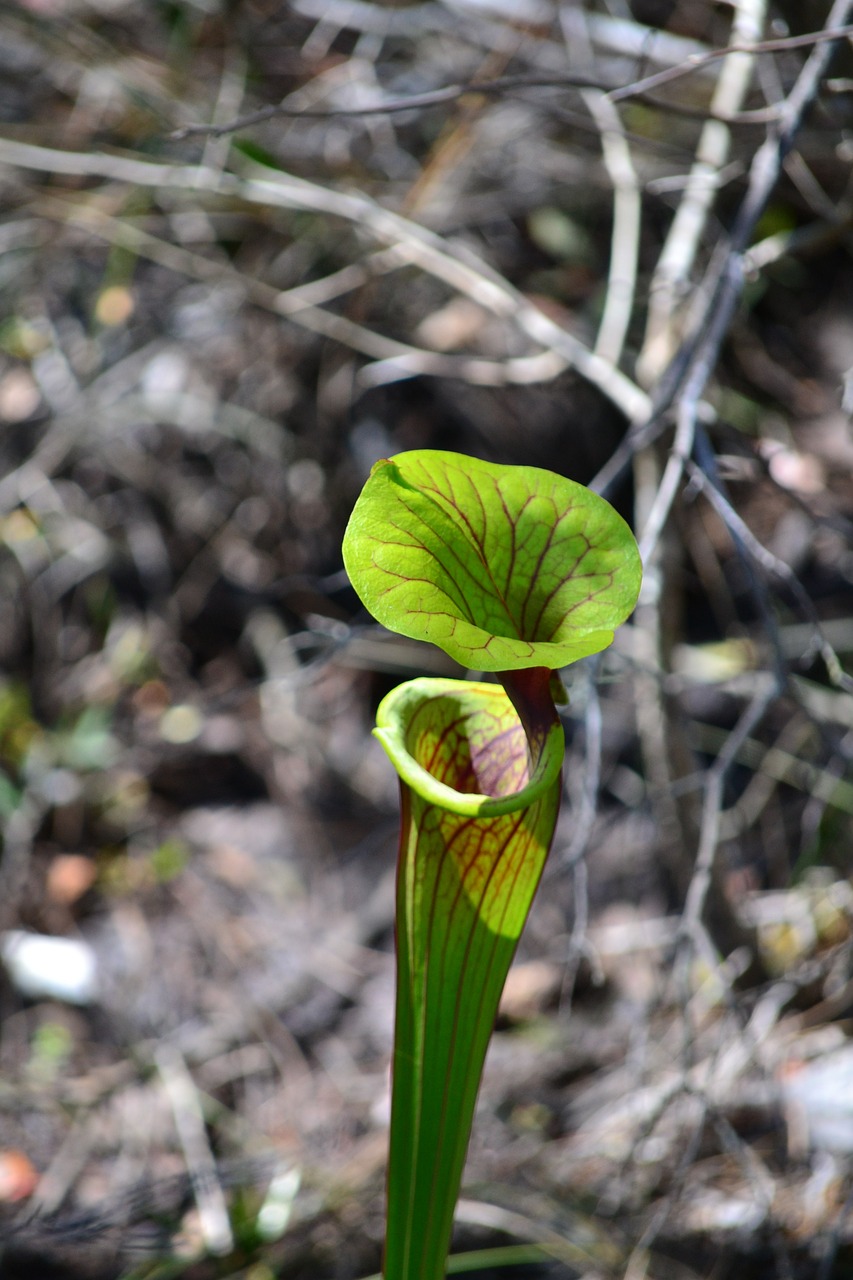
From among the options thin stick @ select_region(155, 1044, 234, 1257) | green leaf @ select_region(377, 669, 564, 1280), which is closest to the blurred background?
thin stick @ select_region(155, 1044, 234, 1257)

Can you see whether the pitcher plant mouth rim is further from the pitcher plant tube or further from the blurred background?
the blurred background

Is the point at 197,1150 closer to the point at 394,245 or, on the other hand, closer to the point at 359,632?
the point at 359,632

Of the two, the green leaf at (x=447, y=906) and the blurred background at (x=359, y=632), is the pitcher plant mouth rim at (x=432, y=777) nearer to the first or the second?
the green leaf at (x=447, y=906)

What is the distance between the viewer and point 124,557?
10.1 ft

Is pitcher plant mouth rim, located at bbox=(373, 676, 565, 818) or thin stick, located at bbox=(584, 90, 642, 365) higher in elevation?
thin stick, located at bbox=(584, 90, 642, 365)

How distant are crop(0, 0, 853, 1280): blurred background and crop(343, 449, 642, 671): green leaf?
0.47m

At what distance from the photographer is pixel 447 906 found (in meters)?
0.99

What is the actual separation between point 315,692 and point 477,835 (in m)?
1.97

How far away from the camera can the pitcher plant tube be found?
887 millimetres

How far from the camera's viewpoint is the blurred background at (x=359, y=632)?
186cm

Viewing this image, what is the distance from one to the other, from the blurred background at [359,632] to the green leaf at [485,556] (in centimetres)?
47

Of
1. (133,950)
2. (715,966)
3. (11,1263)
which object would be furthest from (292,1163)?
(715,966)

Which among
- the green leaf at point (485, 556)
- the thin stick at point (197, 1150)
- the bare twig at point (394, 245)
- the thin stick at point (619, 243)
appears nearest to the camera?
the green leaf at point (485, 556)

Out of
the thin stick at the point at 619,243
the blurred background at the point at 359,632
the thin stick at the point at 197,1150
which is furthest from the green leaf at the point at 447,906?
the thin stick at the point at 619,243
